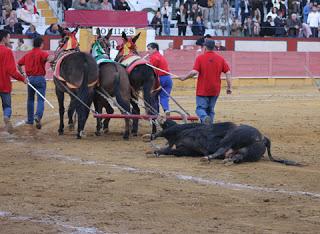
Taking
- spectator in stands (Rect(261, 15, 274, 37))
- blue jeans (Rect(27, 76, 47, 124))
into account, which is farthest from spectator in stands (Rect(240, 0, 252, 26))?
blue jeans (Rect(27, 76, 47, 124))

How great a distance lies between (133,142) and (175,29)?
64.2ft

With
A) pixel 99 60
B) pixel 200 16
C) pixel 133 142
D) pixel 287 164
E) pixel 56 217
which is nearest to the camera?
pixel 56 217

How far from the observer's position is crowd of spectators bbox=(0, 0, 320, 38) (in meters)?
32.5

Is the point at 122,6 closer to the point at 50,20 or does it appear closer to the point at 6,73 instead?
the point at 50,20

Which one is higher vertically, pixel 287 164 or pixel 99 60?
pixel 99 60

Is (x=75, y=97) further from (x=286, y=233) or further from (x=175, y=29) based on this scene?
(x=175, y=29)

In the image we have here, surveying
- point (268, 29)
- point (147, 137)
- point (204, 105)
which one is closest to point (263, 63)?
point (268, 29)

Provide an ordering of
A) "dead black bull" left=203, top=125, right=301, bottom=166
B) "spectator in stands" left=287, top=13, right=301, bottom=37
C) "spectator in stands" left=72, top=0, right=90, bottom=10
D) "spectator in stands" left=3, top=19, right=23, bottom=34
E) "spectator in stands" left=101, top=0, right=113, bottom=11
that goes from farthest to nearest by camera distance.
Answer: "spectator in stands" left=287, top=13, right=301, bottom=37 → "spectator in stands" left=101, top=0, right=113, bottom=11 → "spectator in stands" left=72, top=0, right=90, bottom=10 → "spectator in stands" left=3, top=19, right=23, bottom=34 → "dead black bull" left=203, top=125, right=301, bottom=166

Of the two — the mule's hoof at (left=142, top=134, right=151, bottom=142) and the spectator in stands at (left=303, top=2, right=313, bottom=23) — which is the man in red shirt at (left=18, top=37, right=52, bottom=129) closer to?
the mule's hoof at (left=142, top=134, right=151, bottom=142)

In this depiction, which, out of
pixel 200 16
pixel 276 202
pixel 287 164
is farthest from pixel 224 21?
pixel 276 202

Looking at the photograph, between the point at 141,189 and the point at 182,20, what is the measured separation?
2456 centimetres

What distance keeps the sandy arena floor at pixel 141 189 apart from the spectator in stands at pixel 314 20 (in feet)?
68.2

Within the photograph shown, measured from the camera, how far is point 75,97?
1496 centimetres

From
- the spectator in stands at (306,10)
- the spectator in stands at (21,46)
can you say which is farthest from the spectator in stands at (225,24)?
the spectator in stands at (21,46)
